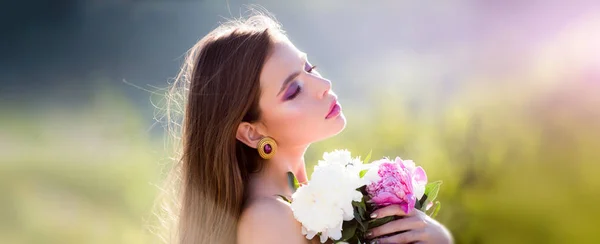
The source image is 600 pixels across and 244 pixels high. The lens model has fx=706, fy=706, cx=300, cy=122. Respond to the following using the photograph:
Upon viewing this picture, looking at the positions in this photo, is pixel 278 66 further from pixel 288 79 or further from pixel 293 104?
pixel 293 104

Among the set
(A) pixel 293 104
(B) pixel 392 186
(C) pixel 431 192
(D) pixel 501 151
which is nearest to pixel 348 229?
(B) pixel 392 186

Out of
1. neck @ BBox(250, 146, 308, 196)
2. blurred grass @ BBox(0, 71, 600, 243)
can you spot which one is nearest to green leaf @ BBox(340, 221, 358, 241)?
neck @ BBox(250, 146, 308, 196)

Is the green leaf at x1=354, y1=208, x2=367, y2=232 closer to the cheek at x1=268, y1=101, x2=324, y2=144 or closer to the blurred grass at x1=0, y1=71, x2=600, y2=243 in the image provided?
the cheek at x1=268, y1=101, x2=324, y2=144

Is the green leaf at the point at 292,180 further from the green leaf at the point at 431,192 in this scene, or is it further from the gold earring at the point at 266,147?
the green leaf at the point at 431,192

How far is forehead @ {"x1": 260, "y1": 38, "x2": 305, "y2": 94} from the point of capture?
284cm

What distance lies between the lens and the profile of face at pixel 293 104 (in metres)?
2.82

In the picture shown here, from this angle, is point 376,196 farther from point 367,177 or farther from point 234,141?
point 234,141

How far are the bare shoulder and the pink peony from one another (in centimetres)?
32

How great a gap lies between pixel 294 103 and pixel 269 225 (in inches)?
19.7

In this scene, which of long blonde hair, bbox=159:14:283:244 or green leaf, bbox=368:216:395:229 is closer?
green leaf, bbox=368:216:395:229

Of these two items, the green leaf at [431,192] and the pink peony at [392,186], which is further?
the green leaf at [431,192]

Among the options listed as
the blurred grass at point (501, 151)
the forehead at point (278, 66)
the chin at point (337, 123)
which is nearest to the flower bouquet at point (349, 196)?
the chin at point (337, 123)

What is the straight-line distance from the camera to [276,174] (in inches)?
115

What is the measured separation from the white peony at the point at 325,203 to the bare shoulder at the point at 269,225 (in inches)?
3.4
